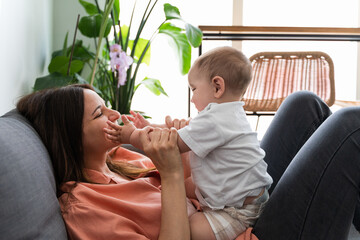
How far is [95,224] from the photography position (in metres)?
0.99

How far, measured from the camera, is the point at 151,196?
3.84 feet

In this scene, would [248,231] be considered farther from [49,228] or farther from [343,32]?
[343,32]

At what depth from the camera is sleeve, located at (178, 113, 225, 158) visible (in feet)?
3.56

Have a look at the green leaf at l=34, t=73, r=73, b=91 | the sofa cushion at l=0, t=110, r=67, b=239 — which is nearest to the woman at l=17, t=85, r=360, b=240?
the sofa cushion at l=0, t=110, r=67, b=239

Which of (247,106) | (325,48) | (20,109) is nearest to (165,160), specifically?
(20,109)

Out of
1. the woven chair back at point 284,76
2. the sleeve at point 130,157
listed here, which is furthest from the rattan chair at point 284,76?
the sleeve at point 130,157

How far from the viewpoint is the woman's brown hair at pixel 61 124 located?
110cm

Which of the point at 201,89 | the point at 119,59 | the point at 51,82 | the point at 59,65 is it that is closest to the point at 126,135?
the point at 201,89

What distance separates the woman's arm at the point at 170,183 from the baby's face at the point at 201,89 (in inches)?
6.2

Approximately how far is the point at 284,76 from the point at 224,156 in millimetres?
2202

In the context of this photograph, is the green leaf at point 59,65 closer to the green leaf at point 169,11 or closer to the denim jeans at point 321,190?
the green leaf at point 169,11

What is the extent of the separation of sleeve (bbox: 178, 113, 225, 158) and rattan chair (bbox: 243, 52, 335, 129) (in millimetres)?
2060

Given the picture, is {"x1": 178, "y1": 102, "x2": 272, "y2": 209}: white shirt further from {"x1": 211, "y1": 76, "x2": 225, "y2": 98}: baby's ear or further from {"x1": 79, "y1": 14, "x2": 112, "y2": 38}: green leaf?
{"x1": 79, "y1": 14, "x2": 112, "y2": 38}: green leaf

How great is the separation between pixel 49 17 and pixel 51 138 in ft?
8.20
